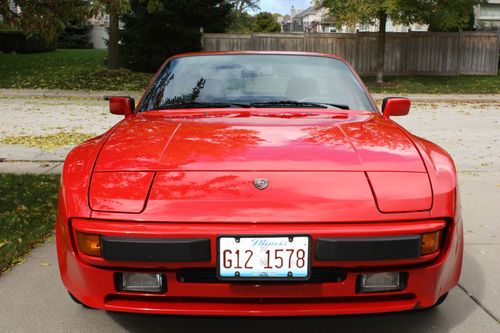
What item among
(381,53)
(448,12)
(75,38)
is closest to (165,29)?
(381,53)

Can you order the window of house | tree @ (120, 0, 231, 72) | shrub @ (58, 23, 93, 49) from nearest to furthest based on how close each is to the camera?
1. tree @ (120, 0, 231, 72)
2. shrub @ (58, 23, 93, 49)
3. the window of house

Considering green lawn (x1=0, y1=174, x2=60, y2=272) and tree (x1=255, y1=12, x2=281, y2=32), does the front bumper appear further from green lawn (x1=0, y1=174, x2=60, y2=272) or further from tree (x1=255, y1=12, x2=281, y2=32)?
tree (x1=255, y1=12, x2=281, y2=32)

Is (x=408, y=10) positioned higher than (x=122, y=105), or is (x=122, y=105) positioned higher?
(x=408, y=10)

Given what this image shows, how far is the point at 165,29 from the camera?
824 inches

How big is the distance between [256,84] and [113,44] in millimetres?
18036

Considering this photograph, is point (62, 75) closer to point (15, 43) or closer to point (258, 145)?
point (15, 43)

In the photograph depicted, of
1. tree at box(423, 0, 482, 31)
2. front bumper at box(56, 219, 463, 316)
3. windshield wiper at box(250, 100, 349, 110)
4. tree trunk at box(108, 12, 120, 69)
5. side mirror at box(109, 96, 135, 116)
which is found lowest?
front bumper at box(56, 219, 463, 316)

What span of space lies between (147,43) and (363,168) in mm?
19782

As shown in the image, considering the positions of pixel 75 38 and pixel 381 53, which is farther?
pixel 75 38

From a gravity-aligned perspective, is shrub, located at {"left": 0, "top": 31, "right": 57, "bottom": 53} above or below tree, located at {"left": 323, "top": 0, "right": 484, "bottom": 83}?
below

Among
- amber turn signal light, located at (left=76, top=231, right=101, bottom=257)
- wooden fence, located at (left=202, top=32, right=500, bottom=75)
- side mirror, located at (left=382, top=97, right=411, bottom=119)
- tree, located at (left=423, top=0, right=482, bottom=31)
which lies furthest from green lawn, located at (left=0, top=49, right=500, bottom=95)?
amber turn signal light, located at (left=76, top=231, right=101, bottom=257)

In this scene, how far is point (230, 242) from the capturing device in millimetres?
2143

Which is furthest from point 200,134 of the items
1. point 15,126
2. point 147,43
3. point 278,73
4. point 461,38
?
point 461,38

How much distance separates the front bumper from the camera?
2156 mm
